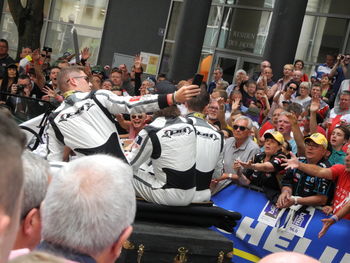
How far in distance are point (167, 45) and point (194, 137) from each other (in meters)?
18.2

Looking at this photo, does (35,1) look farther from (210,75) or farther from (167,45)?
(210,75)

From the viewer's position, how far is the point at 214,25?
2202cm

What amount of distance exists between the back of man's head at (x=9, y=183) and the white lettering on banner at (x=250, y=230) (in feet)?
18.3

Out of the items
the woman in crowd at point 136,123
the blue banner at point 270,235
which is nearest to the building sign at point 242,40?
the woman in crowd at point 136,123

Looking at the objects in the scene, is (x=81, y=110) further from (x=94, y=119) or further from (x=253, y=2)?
(x=253, y=2)

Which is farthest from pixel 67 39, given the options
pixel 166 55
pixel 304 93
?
pixel 304 93

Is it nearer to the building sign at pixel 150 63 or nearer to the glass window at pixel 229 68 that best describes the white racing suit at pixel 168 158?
the glass window at pixel 229 68

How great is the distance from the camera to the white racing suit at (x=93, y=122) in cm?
581

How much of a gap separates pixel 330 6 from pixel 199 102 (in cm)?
1347

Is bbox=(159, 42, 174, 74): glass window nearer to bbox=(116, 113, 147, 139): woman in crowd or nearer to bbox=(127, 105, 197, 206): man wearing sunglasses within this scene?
bbox=(116, 113, 147, 139): woman in crowd

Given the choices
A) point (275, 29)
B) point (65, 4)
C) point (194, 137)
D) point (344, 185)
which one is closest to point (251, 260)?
point (344, 185)

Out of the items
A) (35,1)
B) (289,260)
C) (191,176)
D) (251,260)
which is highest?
(35,1)

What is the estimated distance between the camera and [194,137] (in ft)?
19.4

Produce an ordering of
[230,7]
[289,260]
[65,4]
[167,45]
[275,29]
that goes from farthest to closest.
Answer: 1. [65,4]
2. [167,45]
3. [230,7]
4. [275,29]
5. [289,260]
